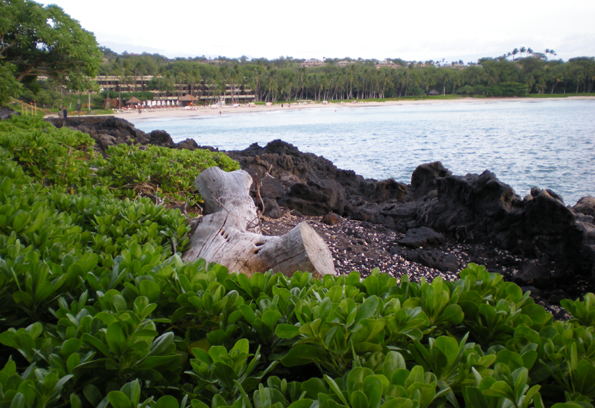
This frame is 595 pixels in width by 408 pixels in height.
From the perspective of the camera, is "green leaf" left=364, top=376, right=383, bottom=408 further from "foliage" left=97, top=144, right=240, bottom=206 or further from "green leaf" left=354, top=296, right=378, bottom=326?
"foliage" left=97, top=144, right=240, bottom=206

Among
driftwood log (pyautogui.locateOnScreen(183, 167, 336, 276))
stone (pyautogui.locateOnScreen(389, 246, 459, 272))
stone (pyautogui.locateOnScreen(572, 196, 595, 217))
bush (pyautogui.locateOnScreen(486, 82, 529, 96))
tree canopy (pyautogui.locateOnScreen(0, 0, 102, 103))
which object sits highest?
bush (pyautogui.locateOnScreen(486, 82, 529, 96))

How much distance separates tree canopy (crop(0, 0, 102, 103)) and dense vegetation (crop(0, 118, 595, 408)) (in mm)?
16712

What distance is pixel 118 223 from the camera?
9.57 ft

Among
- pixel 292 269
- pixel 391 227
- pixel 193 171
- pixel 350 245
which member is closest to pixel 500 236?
pixel 391 227

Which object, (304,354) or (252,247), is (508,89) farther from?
(304,354)

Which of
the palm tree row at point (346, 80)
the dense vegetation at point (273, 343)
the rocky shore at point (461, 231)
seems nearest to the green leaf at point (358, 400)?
the dense vegetation at point (273, 343)

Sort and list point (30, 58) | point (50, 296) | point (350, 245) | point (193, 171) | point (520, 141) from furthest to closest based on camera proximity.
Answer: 1. point (520, 141)
2. point (30, 58)
3. point (193, 171)
4. point (350, 245)
5. point (50, 296)

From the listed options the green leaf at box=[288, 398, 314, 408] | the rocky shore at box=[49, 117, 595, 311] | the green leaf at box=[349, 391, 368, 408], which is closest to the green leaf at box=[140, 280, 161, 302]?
the green leaf at box=[288, 398, 314, 408]

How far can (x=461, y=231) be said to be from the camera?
5.57m

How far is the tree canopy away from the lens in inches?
582

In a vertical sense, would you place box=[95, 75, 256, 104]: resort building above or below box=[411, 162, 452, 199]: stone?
above

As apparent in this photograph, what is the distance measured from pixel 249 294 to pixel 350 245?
12.3 feet

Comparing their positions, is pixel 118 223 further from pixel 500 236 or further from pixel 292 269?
pixel 500 236

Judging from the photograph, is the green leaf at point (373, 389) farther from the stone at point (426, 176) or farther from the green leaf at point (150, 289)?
the stone at point (426, 176)
